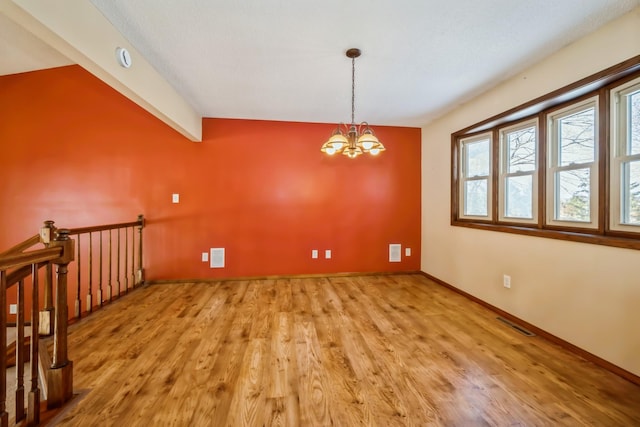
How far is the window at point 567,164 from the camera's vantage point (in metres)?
1.83

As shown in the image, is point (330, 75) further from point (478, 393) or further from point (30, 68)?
point (30, 68)

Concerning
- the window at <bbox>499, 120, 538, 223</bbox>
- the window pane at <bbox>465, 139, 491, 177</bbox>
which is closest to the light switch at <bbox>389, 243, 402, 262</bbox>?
the window pane at <bbox>465, 139, 491, 177</bbox>

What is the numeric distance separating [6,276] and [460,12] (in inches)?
119

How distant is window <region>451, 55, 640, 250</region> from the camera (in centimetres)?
183

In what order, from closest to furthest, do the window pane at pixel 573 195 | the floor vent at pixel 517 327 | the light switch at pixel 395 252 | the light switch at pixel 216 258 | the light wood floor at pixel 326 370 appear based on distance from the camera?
the light wood floor at pixel 326 370 → the window pane at pixel 573 195 → the floor vent at pixel 517 327 → the light switch at pixel 216 258 → the light switch at pixel 395 252

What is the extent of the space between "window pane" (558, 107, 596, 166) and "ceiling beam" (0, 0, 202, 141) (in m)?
3.71

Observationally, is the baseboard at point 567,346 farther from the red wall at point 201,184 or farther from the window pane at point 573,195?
the red wall at point 201,184

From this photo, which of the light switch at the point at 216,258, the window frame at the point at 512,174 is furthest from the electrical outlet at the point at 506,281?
the light switch at the point at 216,258

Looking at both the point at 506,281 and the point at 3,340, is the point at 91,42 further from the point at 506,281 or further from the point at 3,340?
the point at 506,281

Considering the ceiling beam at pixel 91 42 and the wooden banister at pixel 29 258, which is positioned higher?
the ceiling beam at pixel 91 42

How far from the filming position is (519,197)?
274cm

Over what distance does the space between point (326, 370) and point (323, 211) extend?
253cm

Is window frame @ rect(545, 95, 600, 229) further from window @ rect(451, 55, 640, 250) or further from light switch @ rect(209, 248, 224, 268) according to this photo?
light switch @ rect(209, 248, 224, 268)

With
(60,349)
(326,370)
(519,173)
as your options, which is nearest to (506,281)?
(519,173)
